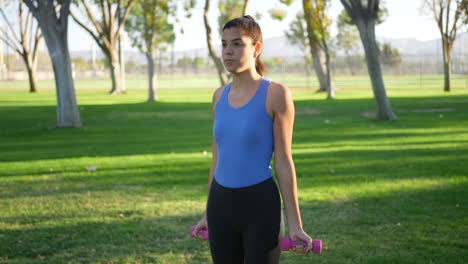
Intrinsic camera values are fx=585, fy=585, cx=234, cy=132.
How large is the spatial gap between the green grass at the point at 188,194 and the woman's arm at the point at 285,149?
2.71 meters

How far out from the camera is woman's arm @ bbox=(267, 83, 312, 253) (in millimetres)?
2871

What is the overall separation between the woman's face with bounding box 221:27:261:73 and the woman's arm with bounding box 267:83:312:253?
20 cm

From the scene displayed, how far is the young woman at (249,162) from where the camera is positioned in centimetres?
288

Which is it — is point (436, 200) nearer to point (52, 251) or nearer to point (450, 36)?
point (52, 251)

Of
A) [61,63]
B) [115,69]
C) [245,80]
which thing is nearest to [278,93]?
[245,80]

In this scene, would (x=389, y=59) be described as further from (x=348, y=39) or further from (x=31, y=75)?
(x=31, y=75)

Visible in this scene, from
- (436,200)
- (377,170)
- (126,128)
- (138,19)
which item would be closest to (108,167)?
(377,170)

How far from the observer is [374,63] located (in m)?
18.9

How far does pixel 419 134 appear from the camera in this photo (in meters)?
15.0

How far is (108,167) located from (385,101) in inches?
439

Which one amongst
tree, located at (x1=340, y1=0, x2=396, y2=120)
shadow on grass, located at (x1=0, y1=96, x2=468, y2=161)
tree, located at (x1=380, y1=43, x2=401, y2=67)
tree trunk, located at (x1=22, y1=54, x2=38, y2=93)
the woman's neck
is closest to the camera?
the woman's neck

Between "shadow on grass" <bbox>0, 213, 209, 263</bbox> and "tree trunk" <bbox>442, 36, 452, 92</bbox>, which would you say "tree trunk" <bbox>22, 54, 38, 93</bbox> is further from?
"shadow on grass" <bbox>0, 213, 209, 263</bbox>

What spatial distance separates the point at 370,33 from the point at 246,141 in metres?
16.8

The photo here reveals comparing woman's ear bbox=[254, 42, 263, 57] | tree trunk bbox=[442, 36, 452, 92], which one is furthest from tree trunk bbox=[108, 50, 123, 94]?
woman's ear bbox=[254, 42, 263, 57]
